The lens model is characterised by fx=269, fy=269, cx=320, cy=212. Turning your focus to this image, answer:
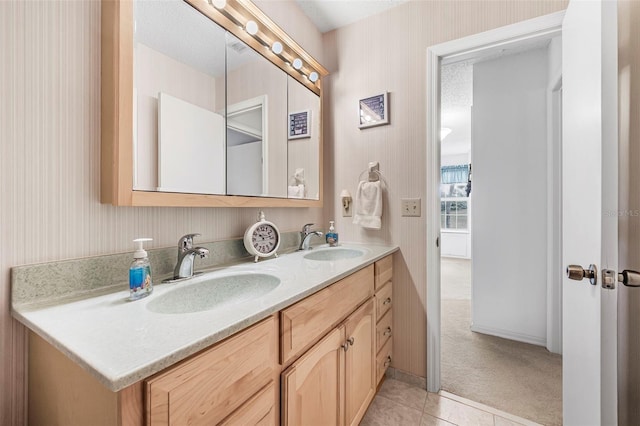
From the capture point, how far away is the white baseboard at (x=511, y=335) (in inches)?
81.9

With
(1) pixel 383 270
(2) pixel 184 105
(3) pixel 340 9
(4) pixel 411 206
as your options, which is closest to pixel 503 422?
(1) pixel 383 270

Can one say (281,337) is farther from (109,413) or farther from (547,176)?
(547,176)

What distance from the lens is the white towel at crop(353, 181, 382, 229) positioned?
1710 mm

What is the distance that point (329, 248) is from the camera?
68.1 inches

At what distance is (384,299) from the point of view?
156cm

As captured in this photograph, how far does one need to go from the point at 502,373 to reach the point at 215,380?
1.93m

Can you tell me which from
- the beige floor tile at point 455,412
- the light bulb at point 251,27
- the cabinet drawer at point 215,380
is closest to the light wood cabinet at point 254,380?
the cabinet drawer at point 215,380

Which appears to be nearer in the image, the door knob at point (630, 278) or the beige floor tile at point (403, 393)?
the door knob at point (630, 278)

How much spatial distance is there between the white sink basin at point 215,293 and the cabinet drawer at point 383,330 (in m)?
0.76

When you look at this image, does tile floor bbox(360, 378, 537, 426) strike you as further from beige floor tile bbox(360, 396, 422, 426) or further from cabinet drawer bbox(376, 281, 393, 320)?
cabinet drawer bbox(376, 281, 393, 320)

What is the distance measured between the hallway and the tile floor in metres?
0.07

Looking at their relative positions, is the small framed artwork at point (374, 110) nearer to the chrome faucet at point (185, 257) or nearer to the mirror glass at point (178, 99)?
the mirror glass at point (178, 99)

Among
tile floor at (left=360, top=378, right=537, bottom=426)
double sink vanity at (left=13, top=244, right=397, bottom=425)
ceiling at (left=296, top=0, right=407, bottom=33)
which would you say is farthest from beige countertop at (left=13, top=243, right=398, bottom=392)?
ceiling at (left=296, top=0, right=407, bottom=33)

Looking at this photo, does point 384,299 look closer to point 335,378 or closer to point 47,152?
point 335,378
